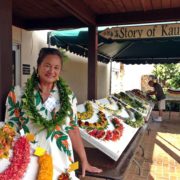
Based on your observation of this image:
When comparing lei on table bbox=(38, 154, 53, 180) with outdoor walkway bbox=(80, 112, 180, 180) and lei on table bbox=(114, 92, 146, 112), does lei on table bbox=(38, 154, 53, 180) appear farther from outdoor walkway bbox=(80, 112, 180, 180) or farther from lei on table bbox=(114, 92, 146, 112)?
lei on table bbox=(114, 92, 146, 112)

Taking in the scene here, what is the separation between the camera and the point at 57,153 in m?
1.66

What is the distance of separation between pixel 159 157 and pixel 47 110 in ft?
10.8

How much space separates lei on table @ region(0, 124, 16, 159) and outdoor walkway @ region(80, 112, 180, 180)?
1100mm

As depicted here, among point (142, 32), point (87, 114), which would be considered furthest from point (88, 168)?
point (142, 32)

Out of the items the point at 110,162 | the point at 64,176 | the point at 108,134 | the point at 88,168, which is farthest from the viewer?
the point at 108,134

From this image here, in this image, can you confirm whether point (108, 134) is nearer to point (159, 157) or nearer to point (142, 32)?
point (159, 157)

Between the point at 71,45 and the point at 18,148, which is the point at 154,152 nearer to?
the point at 71,45

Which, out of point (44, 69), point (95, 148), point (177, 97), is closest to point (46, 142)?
point (44, 69)

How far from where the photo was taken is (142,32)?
189 inches

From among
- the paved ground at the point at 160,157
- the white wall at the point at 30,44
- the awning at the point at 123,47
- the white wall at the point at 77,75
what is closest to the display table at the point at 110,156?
the paved ground at the point at 160,157

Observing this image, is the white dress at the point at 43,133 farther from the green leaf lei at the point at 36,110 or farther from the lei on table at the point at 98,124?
the lei on table at the point at 98,124

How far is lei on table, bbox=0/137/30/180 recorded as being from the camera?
1.42 m

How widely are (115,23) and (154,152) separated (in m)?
2.43

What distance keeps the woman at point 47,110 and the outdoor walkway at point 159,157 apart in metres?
0.81
